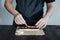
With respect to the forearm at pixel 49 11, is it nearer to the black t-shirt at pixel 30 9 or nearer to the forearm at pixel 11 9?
the black t-shirt at pixel 30 9

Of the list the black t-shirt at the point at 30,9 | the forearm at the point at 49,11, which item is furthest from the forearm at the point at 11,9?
the forearm at the point at 49,11

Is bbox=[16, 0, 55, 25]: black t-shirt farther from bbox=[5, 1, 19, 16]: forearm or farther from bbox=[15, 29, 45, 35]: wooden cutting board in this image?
bbox=[15, 29, 45, 35]: wooden cutting board

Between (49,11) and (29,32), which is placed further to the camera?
(49,11)

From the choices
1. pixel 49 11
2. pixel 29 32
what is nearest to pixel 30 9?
pixel 49 11

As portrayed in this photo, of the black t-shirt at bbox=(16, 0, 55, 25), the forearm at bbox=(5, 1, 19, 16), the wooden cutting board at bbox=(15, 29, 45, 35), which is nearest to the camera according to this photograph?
the wooden cutting board at bbox=(15, 29, 45, 35)

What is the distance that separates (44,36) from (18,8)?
0.42 metres

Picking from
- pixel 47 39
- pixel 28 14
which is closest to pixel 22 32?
pixel 47 39

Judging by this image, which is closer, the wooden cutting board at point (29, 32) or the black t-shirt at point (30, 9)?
the wooden cutting board at point (29, 32)

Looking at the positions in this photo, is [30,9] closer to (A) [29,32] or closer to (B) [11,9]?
(B) [11,9]

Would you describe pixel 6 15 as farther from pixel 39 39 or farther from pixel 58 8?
pixel 39 39

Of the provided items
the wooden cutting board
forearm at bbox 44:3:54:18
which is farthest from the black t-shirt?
the wooden cutting board

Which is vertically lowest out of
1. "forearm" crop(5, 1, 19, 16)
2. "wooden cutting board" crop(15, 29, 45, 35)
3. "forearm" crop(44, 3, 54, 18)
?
"wooden cutting board" crop(15, 29, 45, 35)

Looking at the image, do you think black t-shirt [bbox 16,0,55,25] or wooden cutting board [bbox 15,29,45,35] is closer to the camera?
wooden cutting board [bbox 15,29,45,35]

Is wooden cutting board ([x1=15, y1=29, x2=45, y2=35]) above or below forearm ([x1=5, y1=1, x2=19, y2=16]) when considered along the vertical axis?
below
